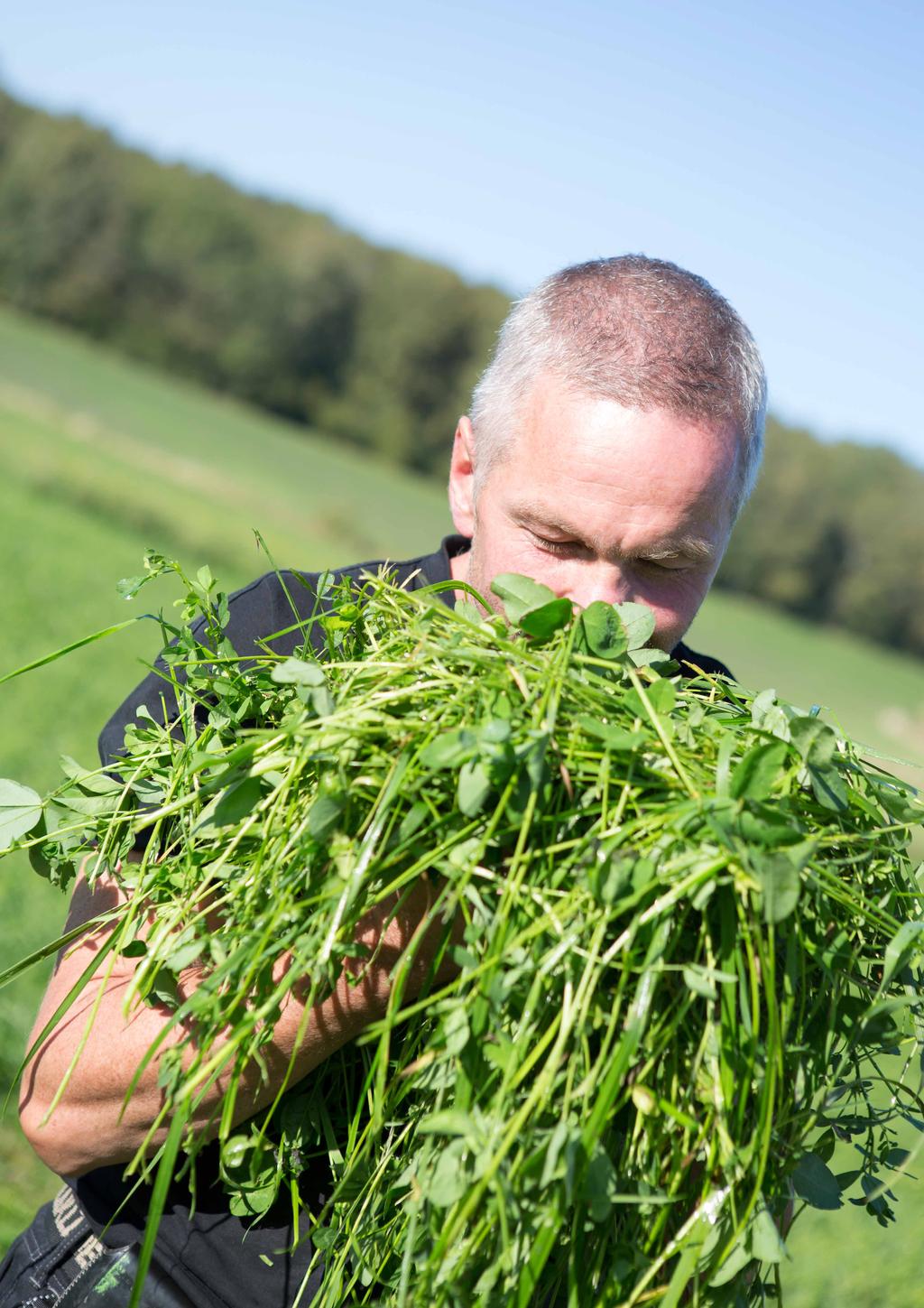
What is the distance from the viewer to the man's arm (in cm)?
140

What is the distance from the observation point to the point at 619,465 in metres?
1.90

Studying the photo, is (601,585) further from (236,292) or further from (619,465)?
(236,292)

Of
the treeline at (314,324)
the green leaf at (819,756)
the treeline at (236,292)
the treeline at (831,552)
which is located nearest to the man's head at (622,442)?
the green leaf at (819,756)

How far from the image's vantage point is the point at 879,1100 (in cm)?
757

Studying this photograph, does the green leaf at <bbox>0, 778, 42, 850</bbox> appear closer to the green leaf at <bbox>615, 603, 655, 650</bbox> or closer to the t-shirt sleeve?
the t-shirt sleeve

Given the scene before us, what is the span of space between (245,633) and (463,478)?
0.60 m

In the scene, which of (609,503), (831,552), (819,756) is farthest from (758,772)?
(831,552)

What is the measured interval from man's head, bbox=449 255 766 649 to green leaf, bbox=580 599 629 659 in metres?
0.59

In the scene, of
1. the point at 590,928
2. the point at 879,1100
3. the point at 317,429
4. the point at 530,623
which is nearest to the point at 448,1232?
the point at 590,928

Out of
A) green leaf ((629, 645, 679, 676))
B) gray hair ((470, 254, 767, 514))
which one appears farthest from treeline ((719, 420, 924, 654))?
green leaf ((629, 645, 679, 676))

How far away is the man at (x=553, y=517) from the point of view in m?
1.64

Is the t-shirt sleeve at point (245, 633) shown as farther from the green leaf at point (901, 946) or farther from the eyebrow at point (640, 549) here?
the green leaf at point (901, 946)

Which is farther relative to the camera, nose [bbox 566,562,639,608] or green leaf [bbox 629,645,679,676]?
nose [bbox 566,562,639,608]

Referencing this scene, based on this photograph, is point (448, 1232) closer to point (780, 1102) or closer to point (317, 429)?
point (780, 1102)
